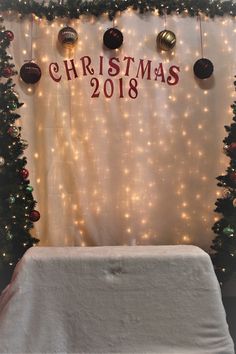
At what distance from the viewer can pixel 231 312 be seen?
3.29 m

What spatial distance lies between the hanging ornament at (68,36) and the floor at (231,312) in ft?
8.89

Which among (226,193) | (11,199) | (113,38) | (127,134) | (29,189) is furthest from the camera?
(127,134)

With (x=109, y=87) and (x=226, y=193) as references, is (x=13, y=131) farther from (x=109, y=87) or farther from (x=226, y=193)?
(x=226, y=193)

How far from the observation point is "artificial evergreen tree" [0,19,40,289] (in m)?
3.23

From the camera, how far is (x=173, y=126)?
12.0ft

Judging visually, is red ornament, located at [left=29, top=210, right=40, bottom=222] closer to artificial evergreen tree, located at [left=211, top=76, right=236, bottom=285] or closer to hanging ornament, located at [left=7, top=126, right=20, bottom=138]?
hanging ornament, located at [left=7, top=126, right=20, bottom=138]

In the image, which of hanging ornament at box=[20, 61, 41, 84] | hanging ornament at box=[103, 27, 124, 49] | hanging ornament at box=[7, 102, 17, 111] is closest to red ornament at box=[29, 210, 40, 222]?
hanging ornament at box=[7, 102, 17, 111]

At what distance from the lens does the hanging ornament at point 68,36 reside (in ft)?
11.4

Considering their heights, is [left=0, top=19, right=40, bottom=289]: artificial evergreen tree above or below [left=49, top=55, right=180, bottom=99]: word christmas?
below

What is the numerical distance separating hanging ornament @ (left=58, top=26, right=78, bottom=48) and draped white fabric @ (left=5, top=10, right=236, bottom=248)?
0.08 metres

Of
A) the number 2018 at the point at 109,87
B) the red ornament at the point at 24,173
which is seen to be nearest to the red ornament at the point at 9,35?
the number 2018 at the point at 109,87

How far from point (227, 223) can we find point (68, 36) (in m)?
2.15

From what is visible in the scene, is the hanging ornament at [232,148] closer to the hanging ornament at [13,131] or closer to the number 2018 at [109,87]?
the number 2018 at [109,87]

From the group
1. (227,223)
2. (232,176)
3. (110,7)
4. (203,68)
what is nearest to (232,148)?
(232,176)
